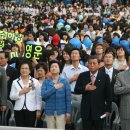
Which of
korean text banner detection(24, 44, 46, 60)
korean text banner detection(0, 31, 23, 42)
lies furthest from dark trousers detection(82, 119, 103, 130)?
korean text banner detection(0, 31, 23, 42)

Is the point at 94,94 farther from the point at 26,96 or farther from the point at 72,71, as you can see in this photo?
the point at 72,71

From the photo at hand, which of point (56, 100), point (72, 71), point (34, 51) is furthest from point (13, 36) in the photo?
point (56, 100)

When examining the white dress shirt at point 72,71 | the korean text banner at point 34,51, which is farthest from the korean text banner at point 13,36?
the white dress shirt at point 72,71

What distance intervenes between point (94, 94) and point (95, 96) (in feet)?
0.10

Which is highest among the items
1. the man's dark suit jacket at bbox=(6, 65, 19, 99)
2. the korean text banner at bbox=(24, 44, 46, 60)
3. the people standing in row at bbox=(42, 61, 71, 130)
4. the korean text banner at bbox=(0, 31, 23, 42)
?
the korean text banner at bbox=(0, 31, 23, 42)

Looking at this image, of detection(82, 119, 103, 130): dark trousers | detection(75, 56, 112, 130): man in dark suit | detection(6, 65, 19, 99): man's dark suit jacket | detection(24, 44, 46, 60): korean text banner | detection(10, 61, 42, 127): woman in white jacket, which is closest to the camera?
detection(75, 56, 112, 130): man in dark suit

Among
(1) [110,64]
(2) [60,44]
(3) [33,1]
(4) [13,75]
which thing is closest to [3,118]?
(4) [13,75]

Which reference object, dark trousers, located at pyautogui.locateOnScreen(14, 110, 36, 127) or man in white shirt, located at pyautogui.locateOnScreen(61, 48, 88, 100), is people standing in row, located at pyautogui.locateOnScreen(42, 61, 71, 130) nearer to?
dark trousers, located at pyautogui.locateOnScreen(14, 110, 36, 127)

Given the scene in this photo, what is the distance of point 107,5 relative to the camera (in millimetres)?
38062

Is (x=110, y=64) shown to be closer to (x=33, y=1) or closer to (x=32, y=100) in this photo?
(x=32, y=100)

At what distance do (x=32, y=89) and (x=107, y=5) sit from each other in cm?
3102

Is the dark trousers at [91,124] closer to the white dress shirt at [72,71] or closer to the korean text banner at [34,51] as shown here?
the white dress shirt at [72,71]

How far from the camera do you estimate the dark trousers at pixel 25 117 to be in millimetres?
7684

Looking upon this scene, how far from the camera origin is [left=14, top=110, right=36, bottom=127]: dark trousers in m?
7.68
